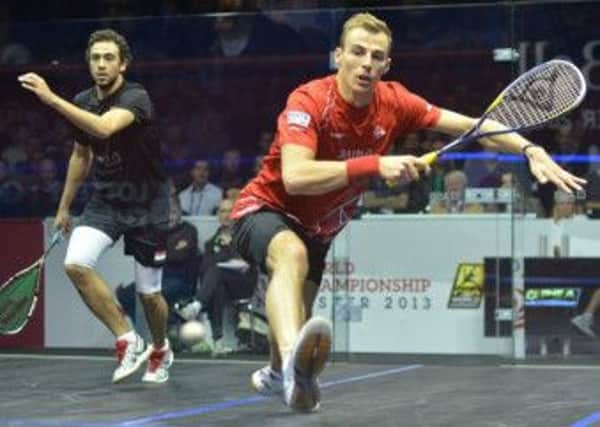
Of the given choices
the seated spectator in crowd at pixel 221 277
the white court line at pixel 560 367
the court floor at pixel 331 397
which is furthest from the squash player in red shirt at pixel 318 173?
the seated spectator in crowd at pixel 221 277

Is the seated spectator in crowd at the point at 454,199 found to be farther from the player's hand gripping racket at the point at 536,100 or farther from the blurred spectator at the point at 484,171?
the player's hand gripping racket at the point at 536,100

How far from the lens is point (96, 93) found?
296 inches

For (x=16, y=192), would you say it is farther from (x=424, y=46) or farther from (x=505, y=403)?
(x=505, y=403)

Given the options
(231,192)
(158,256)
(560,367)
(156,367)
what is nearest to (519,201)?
(560,367)

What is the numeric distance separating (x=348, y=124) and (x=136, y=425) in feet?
5.40

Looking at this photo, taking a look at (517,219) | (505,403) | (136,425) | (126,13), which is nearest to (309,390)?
(136,425)

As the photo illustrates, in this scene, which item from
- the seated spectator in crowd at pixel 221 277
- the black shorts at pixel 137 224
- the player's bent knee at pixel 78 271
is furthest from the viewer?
the seated spectator in crowd at pixel 221 277

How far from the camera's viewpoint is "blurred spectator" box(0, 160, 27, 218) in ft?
32.8

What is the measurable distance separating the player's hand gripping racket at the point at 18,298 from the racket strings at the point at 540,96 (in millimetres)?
3204

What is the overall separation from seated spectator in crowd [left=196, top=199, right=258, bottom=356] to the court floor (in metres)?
0.47

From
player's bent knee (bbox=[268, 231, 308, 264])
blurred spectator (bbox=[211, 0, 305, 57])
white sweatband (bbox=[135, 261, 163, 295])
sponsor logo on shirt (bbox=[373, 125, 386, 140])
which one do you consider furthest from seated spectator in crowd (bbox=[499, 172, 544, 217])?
player's bent knee (bbox=[268, 231, 308, 264])

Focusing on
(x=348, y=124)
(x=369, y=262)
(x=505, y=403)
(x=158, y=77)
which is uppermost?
(x=158, y=77)

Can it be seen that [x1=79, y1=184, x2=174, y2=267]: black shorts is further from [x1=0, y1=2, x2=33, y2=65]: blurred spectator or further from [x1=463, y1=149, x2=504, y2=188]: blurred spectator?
[x1=0, y1=2, x2=33, y2=65]: blurred spectator

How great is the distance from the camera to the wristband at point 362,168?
459cm
